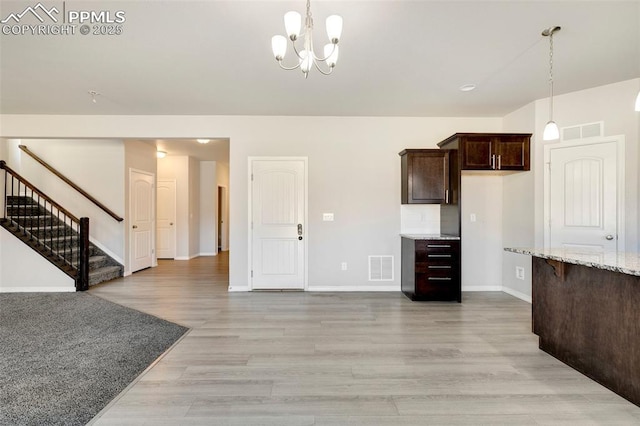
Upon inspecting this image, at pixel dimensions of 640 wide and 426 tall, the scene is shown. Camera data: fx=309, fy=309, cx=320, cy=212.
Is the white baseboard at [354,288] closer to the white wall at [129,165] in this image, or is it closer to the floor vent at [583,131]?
the floor vent at [583,131]

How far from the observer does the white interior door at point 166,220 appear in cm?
847

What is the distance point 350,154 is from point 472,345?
3111 millimetres

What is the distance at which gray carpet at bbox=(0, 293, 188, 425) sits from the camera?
77.8 inches

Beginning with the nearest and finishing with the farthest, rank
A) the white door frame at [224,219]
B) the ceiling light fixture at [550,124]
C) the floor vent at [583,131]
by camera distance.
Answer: the ceiling light fixture at [550,124], the floor vent at [583,131], the white door frame at [224,219]

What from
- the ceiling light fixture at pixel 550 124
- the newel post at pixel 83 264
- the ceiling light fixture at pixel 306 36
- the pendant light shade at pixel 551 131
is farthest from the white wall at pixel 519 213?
the newel post at pixel 83 264

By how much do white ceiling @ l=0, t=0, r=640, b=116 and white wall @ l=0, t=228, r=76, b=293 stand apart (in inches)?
82.2

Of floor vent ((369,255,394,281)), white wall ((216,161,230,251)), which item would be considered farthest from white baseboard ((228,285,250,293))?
white wall ((216,161,230,251))

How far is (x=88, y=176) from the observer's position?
19.6 feet

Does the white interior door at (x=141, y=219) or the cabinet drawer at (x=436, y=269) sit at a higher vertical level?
the white interior door at (x=141, y=219)

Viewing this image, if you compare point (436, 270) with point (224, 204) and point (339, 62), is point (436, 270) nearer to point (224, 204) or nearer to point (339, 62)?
point (339, 62)

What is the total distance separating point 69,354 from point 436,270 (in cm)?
415

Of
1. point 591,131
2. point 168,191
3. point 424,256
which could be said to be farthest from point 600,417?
point 168,191

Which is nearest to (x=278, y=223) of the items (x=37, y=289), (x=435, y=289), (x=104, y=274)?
(x=435, y=289)

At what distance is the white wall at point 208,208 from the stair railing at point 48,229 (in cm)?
353
